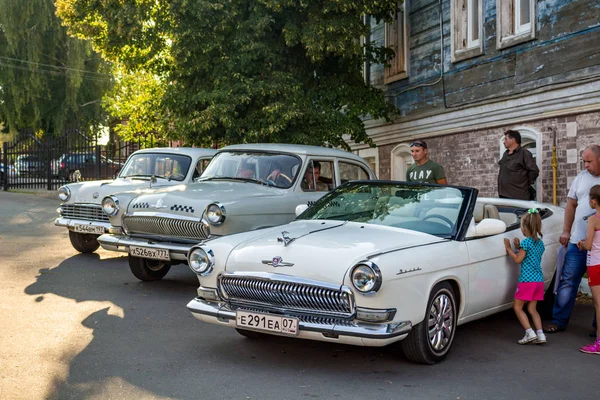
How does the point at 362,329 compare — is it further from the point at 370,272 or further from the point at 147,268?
the point at 147,268

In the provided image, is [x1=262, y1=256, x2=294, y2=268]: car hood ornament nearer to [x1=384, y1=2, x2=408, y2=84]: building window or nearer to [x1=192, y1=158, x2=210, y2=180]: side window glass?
[x1=192, y1=158, x2=210, y2=180]: side window glass

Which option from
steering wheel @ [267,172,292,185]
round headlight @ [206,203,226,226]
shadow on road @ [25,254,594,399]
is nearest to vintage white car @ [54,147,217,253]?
steering wheel @ [267,172,292,185]

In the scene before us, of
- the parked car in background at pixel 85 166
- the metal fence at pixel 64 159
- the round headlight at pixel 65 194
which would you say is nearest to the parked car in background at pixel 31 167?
the metal fence at pixel 64 159

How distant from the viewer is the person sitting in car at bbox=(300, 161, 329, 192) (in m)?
10.1

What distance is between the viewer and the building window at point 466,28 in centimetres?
1531

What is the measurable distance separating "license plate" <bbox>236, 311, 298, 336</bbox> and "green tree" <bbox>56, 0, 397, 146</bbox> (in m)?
10.0

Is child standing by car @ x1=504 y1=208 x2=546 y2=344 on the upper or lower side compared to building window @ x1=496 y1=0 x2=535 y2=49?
lower

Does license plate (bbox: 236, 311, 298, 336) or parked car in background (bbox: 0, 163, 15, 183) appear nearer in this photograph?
license plate (bbox: 236, 311, 298, 336)

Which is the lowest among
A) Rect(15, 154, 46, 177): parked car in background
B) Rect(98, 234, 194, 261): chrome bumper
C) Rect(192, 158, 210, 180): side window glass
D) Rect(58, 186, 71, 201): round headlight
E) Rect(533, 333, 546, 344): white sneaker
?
Rect(533, 333, 546, 344): white sneaker

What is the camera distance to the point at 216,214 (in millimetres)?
8789

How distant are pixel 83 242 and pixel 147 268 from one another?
320cm

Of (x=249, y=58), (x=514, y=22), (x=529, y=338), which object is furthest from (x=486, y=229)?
(x=249, y=58)

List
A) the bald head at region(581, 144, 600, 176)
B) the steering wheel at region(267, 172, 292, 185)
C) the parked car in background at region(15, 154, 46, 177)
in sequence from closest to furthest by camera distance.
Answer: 1. the bald head at region(581, 144, 600, 176)
2. the steering wheel at region(267, 172, 292, 185)
3. the parked car in background at region(15, 154, 46, 177)

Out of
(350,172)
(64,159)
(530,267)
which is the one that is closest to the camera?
(530,267)
